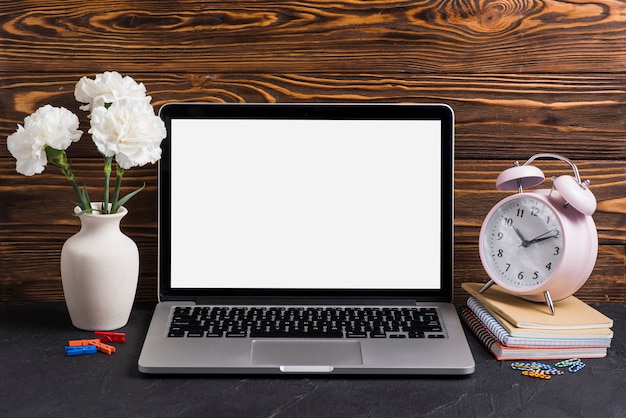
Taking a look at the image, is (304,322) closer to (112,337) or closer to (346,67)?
(112,337)

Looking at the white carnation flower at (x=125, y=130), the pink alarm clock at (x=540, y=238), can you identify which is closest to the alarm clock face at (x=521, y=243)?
the pink alarm clock at (x=540, y=238)

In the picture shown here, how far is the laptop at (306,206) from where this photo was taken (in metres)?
1.11

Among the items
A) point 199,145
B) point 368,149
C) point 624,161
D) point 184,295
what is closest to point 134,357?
point 184,295

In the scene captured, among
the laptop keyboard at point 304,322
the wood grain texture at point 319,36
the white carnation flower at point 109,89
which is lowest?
the laptop keyboard at point 304,322

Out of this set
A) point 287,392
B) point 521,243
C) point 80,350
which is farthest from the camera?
point 521,243

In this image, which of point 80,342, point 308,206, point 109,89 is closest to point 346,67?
point 308,206

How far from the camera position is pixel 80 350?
97 centimetres

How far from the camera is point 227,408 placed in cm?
82

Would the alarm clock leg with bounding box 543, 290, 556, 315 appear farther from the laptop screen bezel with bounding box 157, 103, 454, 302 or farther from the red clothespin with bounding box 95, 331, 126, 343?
the red clothespin with bounding box 95, 331, 126, 343

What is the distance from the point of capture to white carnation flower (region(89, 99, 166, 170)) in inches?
38.2

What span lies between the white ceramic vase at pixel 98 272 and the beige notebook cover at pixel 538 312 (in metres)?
0.55

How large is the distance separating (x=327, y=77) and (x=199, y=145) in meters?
0.25

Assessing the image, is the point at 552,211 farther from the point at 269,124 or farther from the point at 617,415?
the point at 269,124

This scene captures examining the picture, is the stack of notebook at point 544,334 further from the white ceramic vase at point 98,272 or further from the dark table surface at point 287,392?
the white ceramic vase at point 98,272
